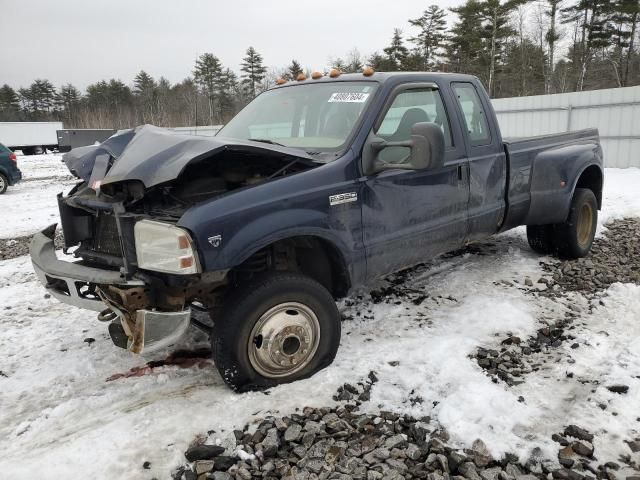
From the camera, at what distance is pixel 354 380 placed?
3131 millimetres

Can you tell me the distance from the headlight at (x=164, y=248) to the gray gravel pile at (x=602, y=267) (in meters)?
3.61

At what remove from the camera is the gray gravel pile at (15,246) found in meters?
6.94

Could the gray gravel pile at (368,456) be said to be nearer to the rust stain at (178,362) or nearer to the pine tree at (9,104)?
the rust stain at (178,362)

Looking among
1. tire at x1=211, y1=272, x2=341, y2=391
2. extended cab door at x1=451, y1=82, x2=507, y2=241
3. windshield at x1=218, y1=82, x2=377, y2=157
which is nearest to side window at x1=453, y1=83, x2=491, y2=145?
extended cab door at x1=451, y1=82, x2=507, y2=241

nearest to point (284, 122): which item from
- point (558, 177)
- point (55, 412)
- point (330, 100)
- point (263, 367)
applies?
point (330, 100)

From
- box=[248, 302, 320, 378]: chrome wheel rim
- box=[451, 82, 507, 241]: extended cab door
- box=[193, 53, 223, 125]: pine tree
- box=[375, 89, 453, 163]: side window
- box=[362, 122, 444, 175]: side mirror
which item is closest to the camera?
box=[248, 302, 320, 378]: chrome wheel rim

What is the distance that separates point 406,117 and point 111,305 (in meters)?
2.59

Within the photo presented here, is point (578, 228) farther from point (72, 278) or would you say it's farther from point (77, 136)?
point (77, 136)

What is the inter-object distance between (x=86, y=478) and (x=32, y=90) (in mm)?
88163

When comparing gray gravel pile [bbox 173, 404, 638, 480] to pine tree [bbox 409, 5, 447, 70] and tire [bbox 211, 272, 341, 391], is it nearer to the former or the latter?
tire [bbox 211, 272, 341, 391]

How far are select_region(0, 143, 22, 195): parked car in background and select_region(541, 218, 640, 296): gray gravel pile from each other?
46.7 ft

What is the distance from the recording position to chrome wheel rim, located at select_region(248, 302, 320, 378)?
117 inches

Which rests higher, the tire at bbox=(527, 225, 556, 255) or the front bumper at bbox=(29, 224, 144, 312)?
the front bumper at bbox=(29, 224, 144, 312)

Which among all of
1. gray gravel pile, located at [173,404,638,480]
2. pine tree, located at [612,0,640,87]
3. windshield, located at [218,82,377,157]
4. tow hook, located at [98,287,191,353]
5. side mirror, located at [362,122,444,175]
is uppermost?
pine tree, located at [612,0,640,87]
